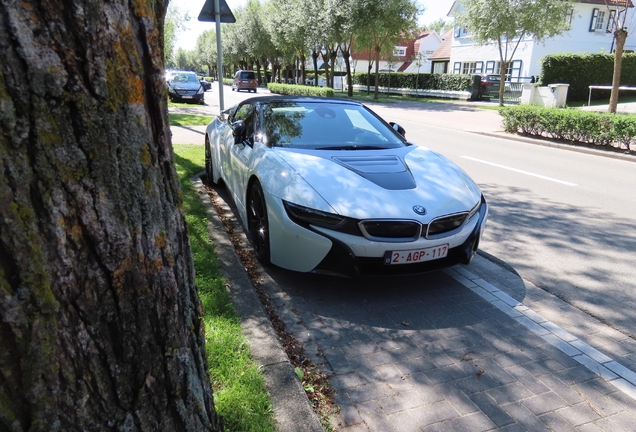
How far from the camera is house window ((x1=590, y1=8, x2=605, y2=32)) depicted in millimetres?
34781

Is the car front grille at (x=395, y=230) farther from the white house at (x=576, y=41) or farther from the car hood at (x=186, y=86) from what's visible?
the white house at (x=576, y=41)

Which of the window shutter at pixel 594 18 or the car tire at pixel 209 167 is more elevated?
the window shutter at pixel 594 18

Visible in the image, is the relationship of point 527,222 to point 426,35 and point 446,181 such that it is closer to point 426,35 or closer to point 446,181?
point 446,181

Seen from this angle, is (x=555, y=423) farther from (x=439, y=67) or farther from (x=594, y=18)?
(x=439, y=67)

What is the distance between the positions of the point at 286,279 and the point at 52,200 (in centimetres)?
314

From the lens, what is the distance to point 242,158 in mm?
4934

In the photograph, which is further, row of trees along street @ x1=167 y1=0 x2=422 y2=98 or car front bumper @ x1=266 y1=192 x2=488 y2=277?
row of trees along street @ x1=167 y1=0 x2=422 y2=98

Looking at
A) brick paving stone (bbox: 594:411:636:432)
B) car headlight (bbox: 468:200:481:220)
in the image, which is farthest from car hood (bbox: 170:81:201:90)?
brick paving stone (bbox: 594:411:636:432)

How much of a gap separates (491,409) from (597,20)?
40.9 metres

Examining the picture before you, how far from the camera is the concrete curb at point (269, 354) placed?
240cm

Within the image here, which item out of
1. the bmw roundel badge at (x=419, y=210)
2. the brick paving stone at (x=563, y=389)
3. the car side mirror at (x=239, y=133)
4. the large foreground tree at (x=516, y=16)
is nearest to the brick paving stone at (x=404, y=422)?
the brick paving stone at (x=563, y=389)

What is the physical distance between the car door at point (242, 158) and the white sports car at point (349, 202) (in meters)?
0.02

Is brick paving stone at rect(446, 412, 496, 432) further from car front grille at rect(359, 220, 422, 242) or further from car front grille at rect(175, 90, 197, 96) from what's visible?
car front grille at rect(175, 90, 197, 96)

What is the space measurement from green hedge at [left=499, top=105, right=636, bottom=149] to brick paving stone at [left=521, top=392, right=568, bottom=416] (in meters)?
10.3
